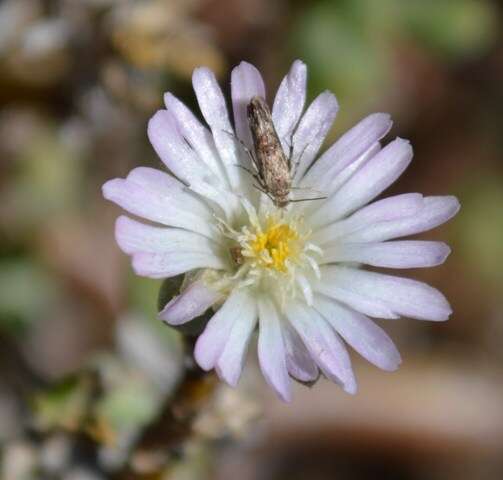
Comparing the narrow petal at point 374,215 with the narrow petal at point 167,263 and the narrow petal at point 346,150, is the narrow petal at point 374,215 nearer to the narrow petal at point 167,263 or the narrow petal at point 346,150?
the narrow petal at point 346,150

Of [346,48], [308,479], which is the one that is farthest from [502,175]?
[308,479]

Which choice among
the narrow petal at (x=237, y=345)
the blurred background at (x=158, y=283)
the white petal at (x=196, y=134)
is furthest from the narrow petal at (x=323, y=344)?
the blurred background at (x=158, y=283)

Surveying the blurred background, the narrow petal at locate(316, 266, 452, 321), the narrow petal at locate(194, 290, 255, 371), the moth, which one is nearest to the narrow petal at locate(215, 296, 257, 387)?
the narrow petal at locate(194, 290, 255, 371)

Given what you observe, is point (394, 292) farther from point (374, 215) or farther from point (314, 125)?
point (314, 125)

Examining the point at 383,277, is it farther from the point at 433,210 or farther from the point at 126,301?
the point at 126,301

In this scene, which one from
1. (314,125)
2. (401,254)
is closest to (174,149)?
(314,125)

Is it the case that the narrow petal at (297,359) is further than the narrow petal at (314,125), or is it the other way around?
the narrow petal at (314,125)
